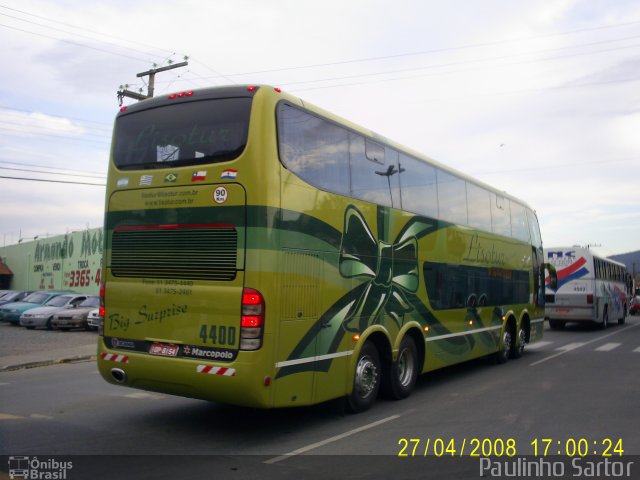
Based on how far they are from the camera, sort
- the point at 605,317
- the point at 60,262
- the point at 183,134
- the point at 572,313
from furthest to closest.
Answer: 1. the point at 60,262
2. the point at 605,317
3. the point at 572,313
4. the point at 183,134

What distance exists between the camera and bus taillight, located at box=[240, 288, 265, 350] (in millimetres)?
6383

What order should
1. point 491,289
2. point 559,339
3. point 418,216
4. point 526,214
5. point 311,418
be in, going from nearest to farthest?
point 311,418
point 418,216
point 491,289
point 526,214
point 559,339

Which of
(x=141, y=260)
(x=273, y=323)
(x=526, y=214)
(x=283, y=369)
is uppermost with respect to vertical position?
(x=526, y=214)

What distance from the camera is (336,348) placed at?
7.52m

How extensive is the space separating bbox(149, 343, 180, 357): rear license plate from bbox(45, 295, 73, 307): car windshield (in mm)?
19098

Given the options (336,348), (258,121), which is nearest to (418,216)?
(336,348)

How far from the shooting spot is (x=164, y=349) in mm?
6938

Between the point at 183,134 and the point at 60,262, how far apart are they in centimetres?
4089

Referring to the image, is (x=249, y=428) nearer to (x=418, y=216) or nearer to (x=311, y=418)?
(x=311, y=418)

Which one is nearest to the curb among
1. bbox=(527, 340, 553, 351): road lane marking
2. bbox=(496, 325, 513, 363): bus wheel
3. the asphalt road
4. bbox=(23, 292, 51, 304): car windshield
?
the asphalt road

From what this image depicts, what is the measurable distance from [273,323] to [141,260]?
77.9 inches

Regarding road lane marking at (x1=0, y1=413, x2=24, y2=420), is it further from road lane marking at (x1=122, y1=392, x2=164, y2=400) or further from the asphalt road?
road lane marking at (x1=122, y1=392, x2=164, y2=400)

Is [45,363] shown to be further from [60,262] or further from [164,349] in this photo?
[60,262]

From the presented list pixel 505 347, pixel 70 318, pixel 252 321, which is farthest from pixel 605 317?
pixel 252 321
